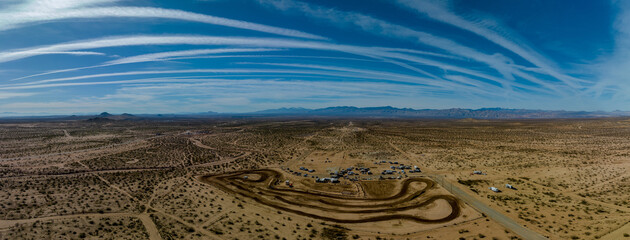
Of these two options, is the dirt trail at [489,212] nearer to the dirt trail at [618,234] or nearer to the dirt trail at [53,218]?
the dirt trail at [618,234]

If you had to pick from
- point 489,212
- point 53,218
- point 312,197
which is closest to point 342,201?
point 312,197

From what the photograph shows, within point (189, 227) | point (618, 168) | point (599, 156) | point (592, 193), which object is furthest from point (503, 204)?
point (599, 156)

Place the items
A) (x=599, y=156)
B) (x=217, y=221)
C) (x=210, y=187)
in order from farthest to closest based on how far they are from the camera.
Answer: (x=599, y=156) < (x=210, y=187) < (x=217, y=221)

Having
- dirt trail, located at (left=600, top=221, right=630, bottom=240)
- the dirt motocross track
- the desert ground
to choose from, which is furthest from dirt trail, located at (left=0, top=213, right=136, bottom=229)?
dirt trail, located at (left=600, top=221, right=630, bottom=240)

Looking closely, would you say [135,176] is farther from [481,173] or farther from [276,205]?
[481,173]

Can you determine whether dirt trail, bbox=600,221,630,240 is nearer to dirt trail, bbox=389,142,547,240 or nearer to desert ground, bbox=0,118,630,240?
desert ground, bbox=0,118,630,240

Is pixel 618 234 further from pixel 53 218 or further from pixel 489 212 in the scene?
pixel 53 218

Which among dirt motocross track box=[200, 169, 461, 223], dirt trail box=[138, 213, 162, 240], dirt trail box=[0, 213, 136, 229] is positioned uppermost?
dirt trail box=[0, 213, 136, 229]
